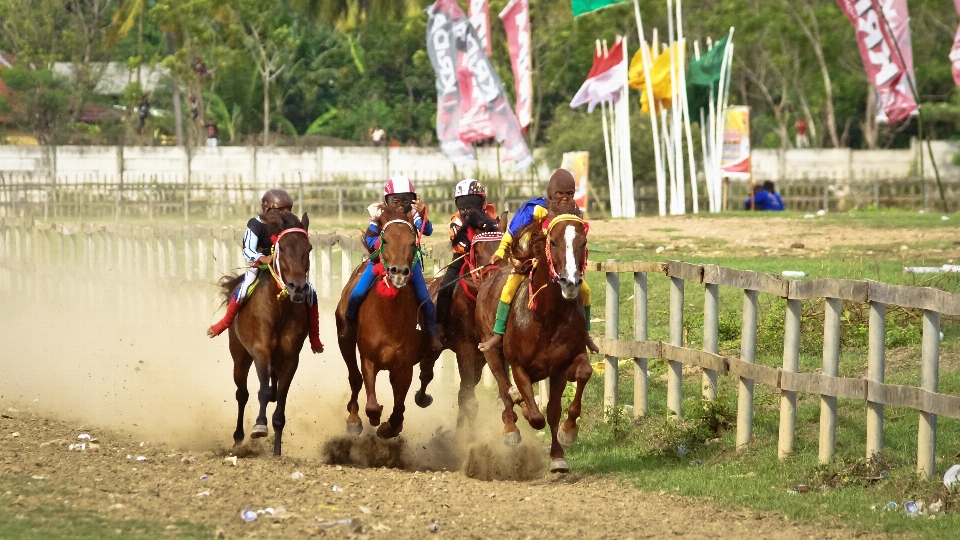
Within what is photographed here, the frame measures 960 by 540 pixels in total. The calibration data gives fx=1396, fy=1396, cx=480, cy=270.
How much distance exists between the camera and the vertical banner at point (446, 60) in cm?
3048

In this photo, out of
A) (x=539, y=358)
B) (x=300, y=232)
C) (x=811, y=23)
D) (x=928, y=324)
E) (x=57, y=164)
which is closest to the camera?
(x=928, y=324)

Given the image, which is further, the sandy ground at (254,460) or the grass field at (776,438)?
the grass field at (776,438)

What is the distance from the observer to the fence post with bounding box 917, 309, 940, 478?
8.95m

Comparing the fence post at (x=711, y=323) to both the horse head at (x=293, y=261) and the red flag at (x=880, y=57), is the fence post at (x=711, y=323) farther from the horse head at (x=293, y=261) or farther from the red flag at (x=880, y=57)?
the red flag at (x=880, y=57)

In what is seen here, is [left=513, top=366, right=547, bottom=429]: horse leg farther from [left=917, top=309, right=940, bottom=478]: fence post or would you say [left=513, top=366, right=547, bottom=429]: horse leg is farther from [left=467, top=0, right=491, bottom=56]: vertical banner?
[left=467, top=0, right=491, bottom=56]: vertical banner

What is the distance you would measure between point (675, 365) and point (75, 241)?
1689 centimetres

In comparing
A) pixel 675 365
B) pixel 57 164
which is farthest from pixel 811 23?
pixel 675 365

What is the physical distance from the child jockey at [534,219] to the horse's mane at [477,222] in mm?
1469

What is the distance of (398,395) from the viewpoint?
11.8m

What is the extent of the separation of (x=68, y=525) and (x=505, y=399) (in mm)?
3917

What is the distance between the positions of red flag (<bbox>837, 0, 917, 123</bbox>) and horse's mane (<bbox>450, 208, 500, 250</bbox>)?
17.3 metres

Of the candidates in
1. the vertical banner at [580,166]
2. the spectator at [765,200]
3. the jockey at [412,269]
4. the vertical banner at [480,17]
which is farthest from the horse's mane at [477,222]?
the vertical banner at [580,166]

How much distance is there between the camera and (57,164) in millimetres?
48188

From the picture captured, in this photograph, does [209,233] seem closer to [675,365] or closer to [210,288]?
[210,288]
